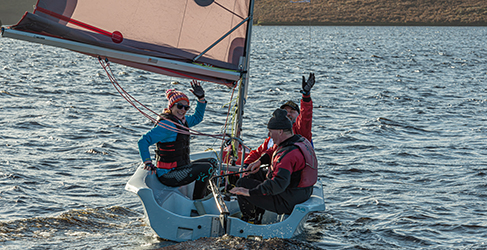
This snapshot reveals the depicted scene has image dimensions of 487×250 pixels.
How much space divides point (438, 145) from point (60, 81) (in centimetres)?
1594

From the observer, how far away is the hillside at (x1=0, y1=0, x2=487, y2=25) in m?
122

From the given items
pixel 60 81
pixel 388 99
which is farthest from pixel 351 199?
pixel 60 81


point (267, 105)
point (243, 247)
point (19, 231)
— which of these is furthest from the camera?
point (267, 105)

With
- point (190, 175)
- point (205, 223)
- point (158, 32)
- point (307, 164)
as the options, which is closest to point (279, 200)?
point (307, 164)

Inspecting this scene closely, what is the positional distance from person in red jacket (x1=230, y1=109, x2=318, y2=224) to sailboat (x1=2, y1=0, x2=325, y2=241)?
0.17m

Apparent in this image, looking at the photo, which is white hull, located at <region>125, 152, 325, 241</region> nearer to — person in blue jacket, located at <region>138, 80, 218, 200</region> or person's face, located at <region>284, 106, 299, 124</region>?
person in blue jacket, located at <region>138, 80, 218, 200</region>

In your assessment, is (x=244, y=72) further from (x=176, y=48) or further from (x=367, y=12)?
(x=367, y=12)

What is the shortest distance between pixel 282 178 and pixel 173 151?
1681 millimetres

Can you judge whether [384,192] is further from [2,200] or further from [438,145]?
[2,200]

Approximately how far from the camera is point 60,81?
840 inches

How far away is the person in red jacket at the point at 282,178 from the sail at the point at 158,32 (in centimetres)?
135

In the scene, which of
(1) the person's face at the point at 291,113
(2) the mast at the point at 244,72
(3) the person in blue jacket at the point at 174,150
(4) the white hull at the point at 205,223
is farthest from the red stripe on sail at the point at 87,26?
(1) the person's face at the point at 291,113

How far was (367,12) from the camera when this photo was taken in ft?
439

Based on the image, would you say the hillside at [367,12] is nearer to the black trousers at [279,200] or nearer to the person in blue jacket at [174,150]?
the person in blue jacket at [174,150]
